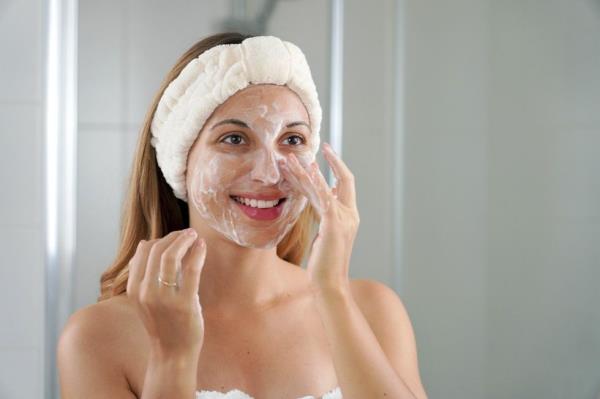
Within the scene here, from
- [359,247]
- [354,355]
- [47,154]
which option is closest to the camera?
[354,355]

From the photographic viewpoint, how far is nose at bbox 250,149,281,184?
1007mm

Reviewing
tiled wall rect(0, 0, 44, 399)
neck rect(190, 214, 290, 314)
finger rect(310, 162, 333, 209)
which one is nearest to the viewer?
finger rect(310, 162, 333, 209)

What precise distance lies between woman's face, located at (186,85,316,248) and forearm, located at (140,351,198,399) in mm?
215

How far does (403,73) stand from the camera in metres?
1.61

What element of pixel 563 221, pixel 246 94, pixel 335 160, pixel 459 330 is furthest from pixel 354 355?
pixel 563 221

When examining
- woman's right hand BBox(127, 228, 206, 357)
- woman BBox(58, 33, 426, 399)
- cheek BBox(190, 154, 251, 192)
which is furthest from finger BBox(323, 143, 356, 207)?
woman's right hand BBox(127, 228, 206, 357)

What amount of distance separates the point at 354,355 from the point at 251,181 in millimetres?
268

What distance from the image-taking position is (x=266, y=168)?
1.01 meters

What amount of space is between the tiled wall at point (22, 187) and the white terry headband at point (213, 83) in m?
0.44

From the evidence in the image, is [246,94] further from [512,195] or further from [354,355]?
[512,195]

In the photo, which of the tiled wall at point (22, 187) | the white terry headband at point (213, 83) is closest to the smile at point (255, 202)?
the white terry headband at point (213, 83)

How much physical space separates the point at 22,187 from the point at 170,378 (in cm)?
71

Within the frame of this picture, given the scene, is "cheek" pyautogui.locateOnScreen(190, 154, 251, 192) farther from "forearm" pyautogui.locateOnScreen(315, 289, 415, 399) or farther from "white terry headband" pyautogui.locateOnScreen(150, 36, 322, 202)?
"forearm" pyautogui.locateOnScreen(315, 289, 415, 399)

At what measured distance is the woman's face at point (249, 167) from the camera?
1.02 meters
